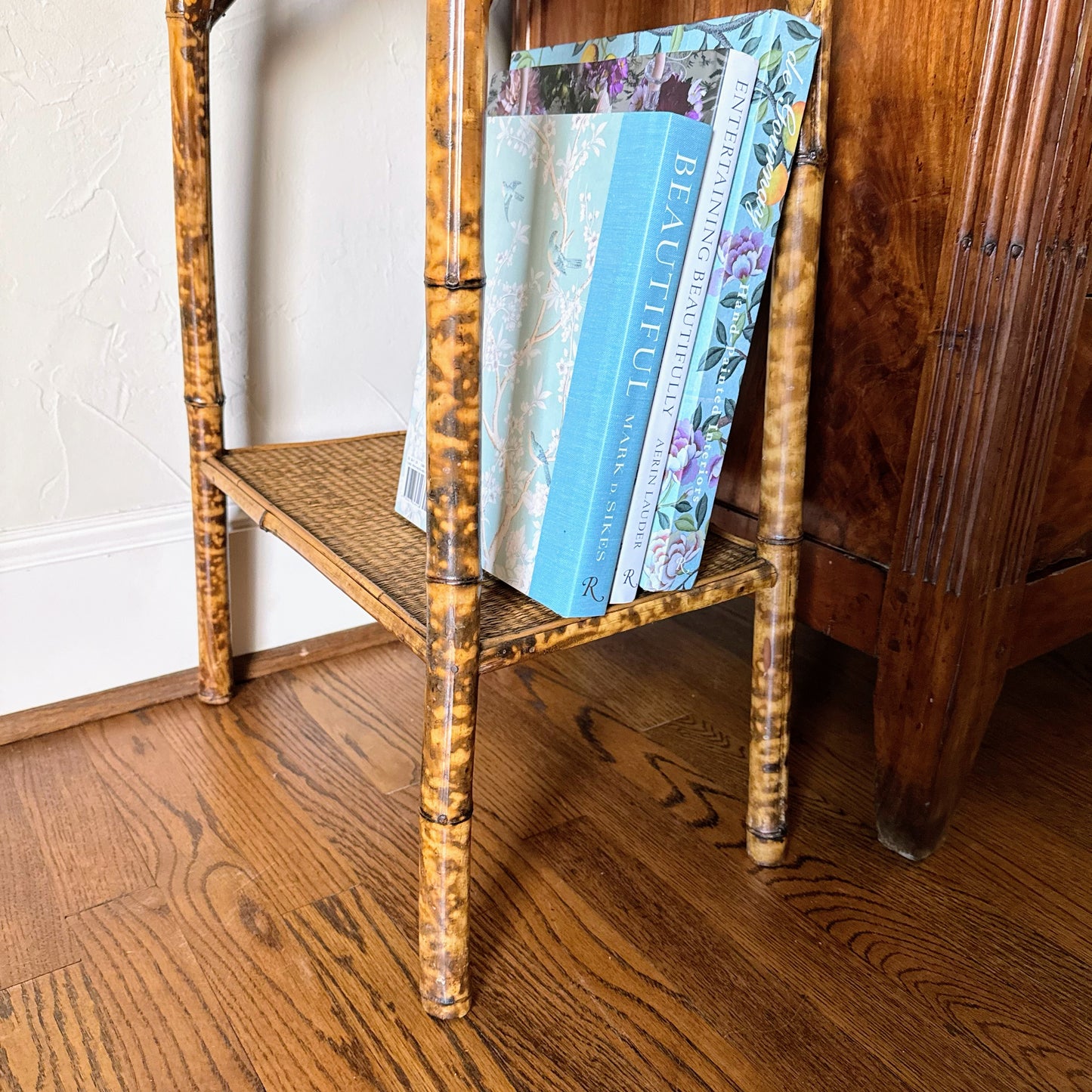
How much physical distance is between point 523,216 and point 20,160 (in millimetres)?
450

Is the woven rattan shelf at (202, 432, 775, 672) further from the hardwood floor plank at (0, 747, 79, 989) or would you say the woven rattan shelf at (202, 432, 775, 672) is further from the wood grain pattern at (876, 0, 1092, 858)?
the hardwood floor plank at (0, 747, 79, 989)

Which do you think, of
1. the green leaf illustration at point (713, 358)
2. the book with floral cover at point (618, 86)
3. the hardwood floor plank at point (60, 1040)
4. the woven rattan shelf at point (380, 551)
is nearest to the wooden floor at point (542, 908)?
the hardwood floor plank at point (60, 1040)

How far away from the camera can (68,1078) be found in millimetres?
535

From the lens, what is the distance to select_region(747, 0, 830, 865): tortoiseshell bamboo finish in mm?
602

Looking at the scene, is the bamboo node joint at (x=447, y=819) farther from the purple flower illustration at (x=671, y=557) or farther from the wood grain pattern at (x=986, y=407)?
the wood grain pattern at (x=986, y=407)

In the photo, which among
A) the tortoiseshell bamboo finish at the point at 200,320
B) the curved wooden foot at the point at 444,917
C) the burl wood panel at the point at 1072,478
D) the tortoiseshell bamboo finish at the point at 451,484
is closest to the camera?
the tortoiseshell bamboo finish at the point at 451,484

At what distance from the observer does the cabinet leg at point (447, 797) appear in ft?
1.73

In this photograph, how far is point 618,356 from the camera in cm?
54

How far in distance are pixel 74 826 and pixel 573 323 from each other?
1.78 feet

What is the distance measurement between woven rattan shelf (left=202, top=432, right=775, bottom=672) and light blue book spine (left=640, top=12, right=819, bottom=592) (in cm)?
4

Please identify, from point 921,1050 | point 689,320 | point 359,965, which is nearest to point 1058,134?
point 689,320

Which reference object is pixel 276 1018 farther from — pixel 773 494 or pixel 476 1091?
pixel 773 494

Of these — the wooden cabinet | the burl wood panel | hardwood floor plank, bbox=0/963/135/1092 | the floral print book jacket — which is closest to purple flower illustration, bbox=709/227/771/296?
the floral print book jacket

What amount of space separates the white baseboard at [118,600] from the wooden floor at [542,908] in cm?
5
